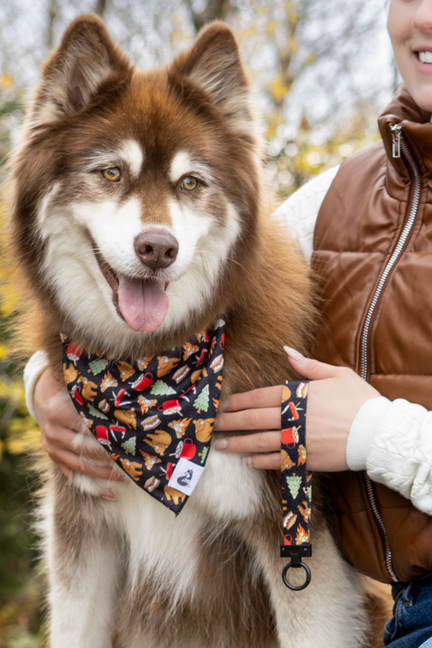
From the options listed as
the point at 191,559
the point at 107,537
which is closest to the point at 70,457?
the point at 107,537

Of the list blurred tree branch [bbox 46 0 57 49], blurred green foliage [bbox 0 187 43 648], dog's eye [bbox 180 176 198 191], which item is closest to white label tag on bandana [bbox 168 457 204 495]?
dog's eye [bbox 180 176 198 191]

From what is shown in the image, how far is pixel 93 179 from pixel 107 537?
117 cm

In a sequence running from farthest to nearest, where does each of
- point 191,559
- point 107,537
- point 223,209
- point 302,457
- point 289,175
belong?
point 289,175
point 107,537
point 191,559
point 223,209
point 302,457

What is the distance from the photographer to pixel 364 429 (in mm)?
1435

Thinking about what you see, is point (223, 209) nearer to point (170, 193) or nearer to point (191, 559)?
point (170, 193)

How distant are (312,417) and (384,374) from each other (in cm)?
23

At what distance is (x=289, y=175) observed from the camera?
11.2 feet

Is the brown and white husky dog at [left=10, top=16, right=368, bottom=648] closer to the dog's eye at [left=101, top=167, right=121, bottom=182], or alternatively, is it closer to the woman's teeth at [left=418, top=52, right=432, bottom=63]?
the dog's eye at [left=101, top=167, right=121, bottom=182]

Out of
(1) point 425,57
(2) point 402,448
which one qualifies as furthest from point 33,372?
(1) point 425,57

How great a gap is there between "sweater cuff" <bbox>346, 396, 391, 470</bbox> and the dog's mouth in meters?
0.57

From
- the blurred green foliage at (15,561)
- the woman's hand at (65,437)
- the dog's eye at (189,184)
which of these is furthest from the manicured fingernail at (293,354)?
the blurred green foliage at (15,561)

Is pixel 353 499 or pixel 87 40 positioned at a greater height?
pixel 87 40

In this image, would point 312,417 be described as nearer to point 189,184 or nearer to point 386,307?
point 386,307

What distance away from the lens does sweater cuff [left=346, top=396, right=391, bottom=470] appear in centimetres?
142
